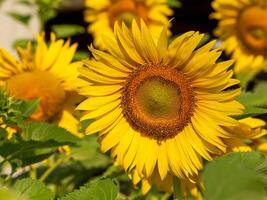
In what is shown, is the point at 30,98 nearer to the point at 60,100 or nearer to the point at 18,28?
the point at 60,100

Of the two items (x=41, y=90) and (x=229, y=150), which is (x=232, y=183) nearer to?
(x=229, y=150)

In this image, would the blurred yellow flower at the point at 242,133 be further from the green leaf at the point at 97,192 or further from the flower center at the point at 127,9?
the flower center at the point at 127,9

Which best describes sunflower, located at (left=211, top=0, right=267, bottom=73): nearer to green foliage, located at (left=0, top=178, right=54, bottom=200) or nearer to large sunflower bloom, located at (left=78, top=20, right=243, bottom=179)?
large sunflower bloom, located at (left=78, top=20, right=243, bottom=179)

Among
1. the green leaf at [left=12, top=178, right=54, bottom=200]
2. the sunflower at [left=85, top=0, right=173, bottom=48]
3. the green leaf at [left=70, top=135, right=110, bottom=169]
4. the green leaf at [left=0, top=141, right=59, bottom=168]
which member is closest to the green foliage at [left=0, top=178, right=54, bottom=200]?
the green leaf at [left=12, top=178, right=54, bottom=200]

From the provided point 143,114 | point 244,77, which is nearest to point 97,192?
point 143,114

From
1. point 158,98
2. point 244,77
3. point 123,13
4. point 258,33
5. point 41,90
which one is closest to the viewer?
point 158,98

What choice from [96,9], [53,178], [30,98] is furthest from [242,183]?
[96,9]
